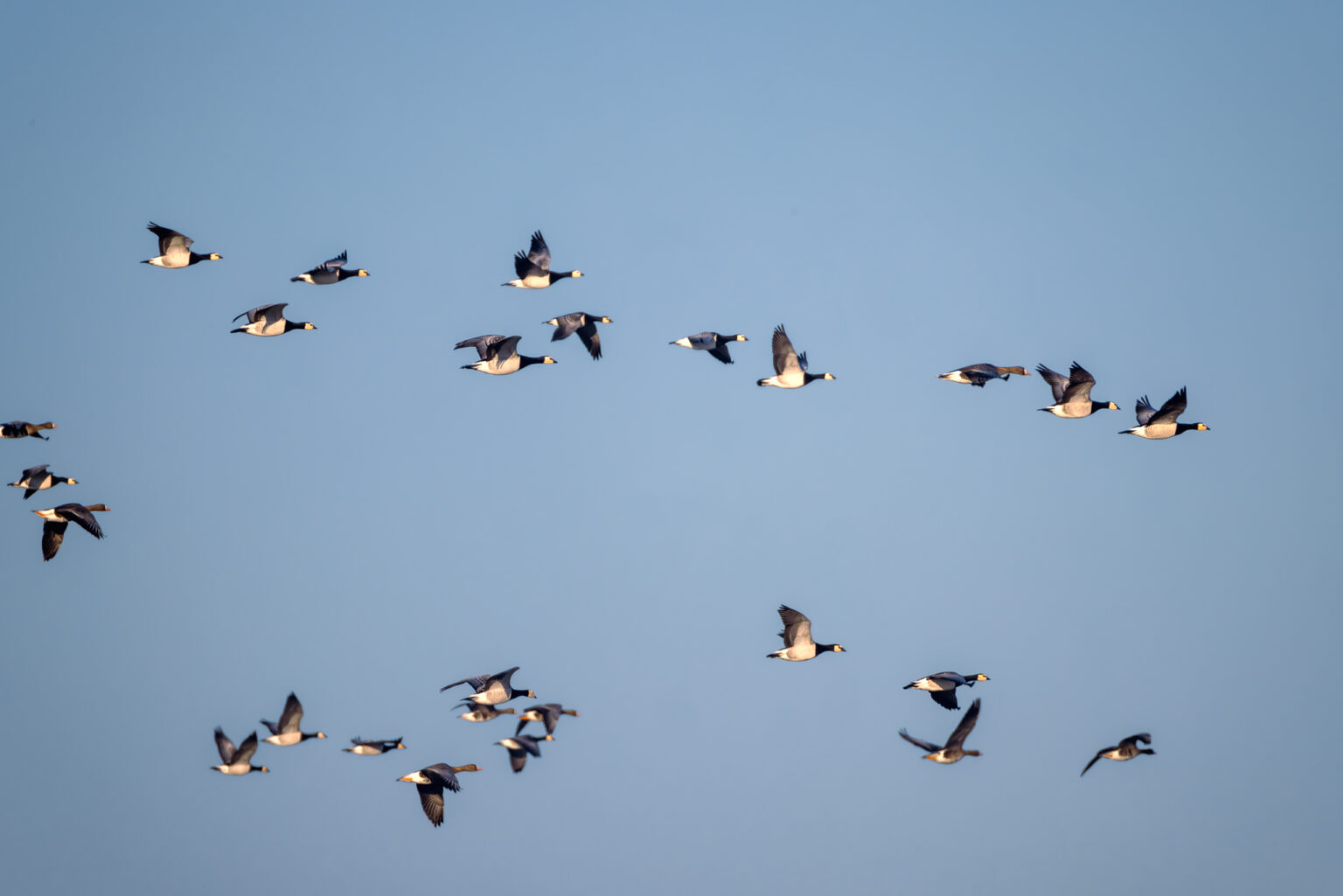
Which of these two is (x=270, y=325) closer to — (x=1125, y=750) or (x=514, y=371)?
(x=514, y=371)

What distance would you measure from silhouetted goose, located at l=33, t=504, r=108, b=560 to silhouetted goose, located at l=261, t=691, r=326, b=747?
18.8 feet

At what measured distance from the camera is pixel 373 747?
87.4 feet

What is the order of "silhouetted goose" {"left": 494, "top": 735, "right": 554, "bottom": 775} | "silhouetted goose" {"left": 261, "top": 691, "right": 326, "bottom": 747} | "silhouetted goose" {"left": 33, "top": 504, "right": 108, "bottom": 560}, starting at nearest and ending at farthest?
"silhouetted goose" {"left": 33, "top": 504, "right": 108, "bottom": 560}
"silhouetted goose" {"left": 494, "top": 735, "right": 554, "bottom": 775}
"silhouetted goose" {"left": 261, "top": 691, "right": 326, "bottom": 747}

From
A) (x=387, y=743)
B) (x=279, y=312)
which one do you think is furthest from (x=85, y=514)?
(x=387, y=743)

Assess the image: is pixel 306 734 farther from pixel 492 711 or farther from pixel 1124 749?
pixel 1124 749

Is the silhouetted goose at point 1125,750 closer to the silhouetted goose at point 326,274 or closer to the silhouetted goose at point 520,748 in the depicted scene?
the silhouetted goose at point 520,748

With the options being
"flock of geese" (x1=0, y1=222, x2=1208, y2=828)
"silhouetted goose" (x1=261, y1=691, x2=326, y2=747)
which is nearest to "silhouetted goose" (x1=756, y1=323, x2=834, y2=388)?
"flock of geese" (x1=0, y1=222, x2=1208, y2=828)

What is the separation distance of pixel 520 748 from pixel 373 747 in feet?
10.5

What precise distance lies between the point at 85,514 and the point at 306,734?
855 centimetres

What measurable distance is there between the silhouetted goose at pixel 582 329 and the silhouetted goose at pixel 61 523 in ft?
29.0

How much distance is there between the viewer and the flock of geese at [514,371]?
24406 mm

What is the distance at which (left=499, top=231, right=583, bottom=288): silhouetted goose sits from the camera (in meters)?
26.9

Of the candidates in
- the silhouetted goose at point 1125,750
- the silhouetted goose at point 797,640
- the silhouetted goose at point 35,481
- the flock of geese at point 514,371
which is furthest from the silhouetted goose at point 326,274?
the silhouetted goose at point 1125,750

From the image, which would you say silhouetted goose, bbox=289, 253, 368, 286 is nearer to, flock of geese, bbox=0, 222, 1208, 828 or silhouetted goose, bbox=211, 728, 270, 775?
flock of geese, bbox=0, 222, 1208, 828
